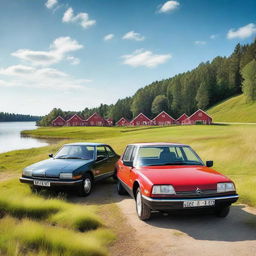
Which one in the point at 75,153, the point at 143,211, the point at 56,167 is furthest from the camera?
the point at 75,153

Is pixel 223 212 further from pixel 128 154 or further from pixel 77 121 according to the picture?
pixel 77 121

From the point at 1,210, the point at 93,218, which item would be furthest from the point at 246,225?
the point at 1,210

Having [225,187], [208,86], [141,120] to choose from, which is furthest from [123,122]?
[225,187]

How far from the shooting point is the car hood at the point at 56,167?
8.04 m

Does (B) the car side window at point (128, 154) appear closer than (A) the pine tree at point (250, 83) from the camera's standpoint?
Yes

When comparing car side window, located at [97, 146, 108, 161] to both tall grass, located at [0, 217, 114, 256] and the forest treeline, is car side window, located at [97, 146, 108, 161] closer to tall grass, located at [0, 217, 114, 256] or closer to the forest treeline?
tall grass, located at [0, 217, 114, 256]

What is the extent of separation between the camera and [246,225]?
5.69 m

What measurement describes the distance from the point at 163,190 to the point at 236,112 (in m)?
89.3

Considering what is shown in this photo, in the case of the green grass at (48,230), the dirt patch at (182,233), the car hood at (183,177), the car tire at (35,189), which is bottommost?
the dirt patch at (182,233)

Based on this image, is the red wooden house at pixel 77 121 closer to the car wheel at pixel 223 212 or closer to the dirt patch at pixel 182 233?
the dirt patch at pixel 182 233

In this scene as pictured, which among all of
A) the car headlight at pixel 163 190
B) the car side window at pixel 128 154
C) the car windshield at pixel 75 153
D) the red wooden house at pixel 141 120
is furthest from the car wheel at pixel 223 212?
the red wooden house at pixel 141 120

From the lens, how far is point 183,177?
18.9 ft

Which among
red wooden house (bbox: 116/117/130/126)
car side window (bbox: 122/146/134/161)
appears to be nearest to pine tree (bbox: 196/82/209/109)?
red wooden house (bbox: 116/117/130/126)

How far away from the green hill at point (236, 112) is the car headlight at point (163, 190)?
76219 millimetres
